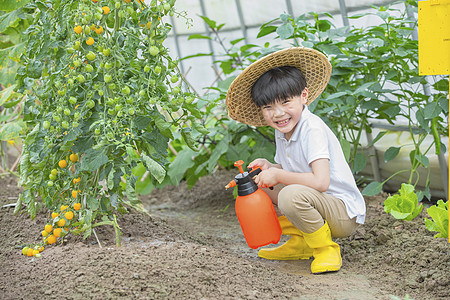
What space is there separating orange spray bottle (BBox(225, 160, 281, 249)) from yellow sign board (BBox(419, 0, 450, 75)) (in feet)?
2.40

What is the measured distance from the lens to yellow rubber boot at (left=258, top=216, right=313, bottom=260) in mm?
2295

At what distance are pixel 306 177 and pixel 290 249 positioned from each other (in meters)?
0.43

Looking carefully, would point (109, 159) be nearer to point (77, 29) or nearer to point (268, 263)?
point (77, 29)

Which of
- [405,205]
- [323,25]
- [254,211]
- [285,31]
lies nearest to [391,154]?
[405,205]

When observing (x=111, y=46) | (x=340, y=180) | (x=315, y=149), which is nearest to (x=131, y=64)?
(x=111, y=46)

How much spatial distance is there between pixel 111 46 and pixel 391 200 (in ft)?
4.52

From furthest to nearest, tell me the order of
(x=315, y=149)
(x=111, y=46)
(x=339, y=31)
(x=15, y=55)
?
1. (x=339, y=31)
2. (x=15, y=55)
3. (x=315, y=149)
4. (x=111, y=46)

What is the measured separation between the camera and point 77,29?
1.74m

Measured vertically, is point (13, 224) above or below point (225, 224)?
above

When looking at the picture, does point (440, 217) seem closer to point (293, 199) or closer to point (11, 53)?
point (293, 199)

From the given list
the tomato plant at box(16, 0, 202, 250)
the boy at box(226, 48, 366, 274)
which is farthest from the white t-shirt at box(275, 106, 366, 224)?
the tomato plant at box(16, 0, 202, 250)

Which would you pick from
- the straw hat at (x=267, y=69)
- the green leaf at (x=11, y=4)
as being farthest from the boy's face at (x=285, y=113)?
the green leaf at (x=11, y=4)

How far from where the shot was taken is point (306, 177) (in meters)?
2.02

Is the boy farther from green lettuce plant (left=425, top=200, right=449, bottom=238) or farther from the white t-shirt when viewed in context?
green lettuce plant (left=425, top=200, right=449, bottom=238)
